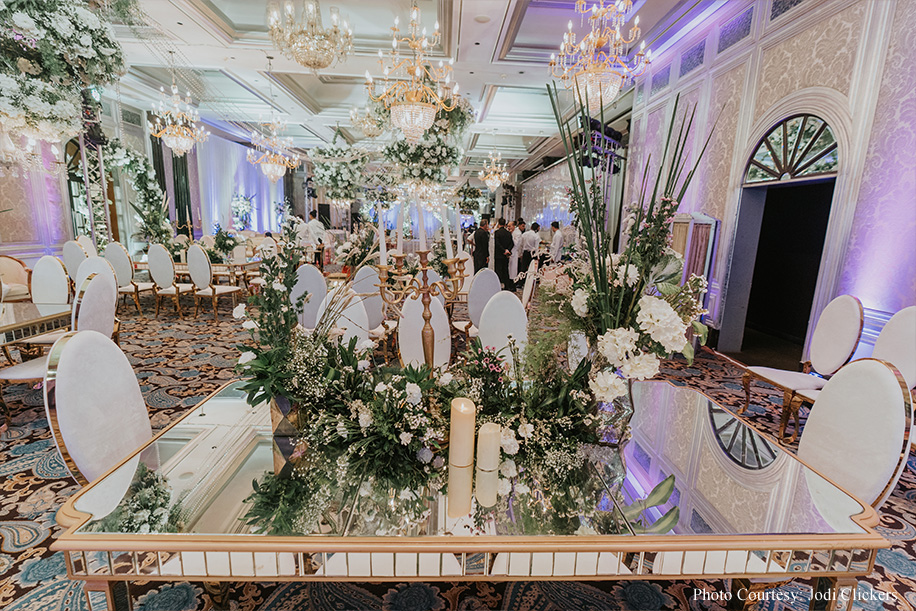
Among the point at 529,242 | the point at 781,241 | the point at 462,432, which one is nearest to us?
the point at 462,432

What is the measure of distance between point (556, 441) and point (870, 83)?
4.05 metres

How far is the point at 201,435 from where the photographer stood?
1.54 m

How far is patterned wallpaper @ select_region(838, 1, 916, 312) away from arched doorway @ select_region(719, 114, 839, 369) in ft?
1.19

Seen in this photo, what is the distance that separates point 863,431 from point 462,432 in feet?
4.41

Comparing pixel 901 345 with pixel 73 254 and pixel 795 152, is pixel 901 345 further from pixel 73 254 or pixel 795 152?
pixel 73 254

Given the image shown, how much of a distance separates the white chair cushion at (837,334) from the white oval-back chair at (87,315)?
4.82 m

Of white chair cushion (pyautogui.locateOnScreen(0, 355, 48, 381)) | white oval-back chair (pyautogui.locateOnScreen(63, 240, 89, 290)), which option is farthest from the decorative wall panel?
white oval-back chair (pyautogui.locateOnScreen(63, 240, 89, 290))

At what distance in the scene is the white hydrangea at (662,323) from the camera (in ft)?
3.77

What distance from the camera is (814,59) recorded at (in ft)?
12.1

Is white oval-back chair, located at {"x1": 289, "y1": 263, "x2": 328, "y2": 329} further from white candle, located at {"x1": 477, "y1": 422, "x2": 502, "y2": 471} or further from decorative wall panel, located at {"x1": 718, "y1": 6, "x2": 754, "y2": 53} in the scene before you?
decorative wall panel, located at {"x1": 718, "y1": 6, "x2": 754, "y2": 53}

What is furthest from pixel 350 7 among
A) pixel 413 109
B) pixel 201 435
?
pixel 201 435

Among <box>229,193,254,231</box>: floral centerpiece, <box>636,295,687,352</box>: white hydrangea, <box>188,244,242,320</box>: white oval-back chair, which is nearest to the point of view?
<box>636,295,687,352</box>: white hydrangea

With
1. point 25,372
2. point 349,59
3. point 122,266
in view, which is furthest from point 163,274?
point 349,59

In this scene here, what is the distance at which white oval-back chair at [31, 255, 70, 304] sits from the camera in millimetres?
3834
